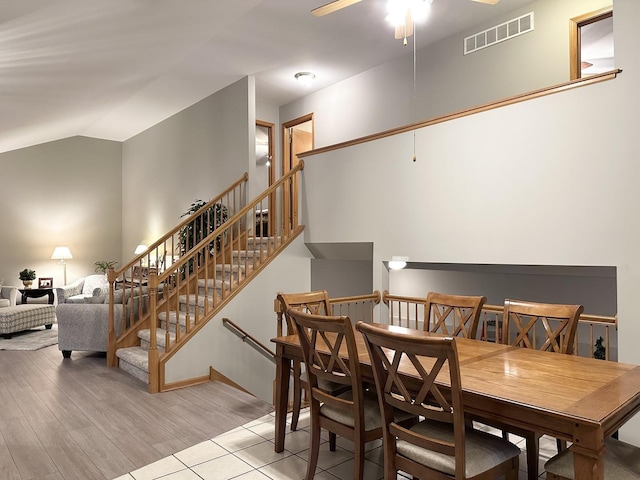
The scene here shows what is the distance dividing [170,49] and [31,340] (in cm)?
497

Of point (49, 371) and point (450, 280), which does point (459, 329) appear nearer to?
point (450, 280)

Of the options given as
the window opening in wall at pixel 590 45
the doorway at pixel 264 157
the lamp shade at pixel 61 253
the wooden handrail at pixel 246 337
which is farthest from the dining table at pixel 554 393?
the lamp shade at pixel 61 253

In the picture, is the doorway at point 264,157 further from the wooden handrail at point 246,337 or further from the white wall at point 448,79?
the wooden handrail at point 246,337

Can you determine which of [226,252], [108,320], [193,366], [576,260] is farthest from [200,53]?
[576,260]

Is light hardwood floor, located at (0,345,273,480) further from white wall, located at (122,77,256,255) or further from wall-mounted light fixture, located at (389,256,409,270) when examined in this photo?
white wall, located at (122,77,256,255)

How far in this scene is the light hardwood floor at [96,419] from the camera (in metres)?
3.12

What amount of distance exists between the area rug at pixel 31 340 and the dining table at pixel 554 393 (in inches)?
242

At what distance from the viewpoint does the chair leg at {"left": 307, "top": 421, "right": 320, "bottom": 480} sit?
2.67 meters

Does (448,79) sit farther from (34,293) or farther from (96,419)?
(34,293)

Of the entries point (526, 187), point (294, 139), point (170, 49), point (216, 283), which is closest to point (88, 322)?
point (216, 283)

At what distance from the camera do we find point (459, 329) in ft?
11.0

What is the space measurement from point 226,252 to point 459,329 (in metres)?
4.25

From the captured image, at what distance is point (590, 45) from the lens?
5035 millimetres

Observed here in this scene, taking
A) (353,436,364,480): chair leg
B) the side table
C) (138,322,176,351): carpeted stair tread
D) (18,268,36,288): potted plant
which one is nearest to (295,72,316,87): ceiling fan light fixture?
(138,322,176,351): carpeted stair tread
